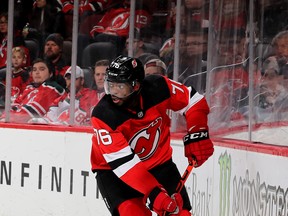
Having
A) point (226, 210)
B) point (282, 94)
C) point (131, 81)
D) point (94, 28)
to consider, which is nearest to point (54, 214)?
point (94, 28)

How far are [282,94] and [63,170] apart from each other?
9.99 feet

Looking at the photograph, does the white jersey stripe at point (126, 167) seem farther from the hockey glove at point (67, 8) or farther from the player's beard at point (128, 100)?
the hockey glove at point (67, 8)

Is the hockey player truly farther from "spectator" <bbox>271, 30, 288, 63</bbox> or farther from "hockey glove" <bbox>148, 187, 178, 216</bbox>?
"spectator" <bbox>271, 30, 288, 63</bbox>

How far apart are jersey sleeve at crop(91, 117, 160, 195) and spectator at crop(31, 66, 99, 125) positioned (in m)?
2.49

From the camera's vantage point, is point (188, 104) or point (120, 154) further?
point (188, 104)

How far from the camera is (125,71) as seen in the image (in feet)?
15.8

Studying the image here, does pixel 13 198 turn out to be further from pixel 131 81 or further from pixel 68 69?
pixel 131 81

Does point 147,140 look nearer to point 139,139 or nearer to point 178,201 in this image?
point 139,139

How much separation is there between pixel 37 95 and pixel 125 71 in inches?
120

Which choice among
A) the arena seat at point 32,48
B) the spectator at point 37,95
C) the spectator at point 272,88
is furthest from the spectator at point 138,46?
the spectator at point 272,88

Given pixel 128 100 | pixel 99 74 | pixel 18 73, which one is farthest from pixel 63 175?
pixel 128 100

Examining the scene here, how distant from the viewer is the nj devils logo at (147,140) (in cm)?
495

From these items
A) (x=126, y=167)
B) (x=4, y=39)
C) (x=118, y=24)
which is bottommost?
(x=126, y=167)

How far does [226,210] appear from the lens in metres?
5.56
